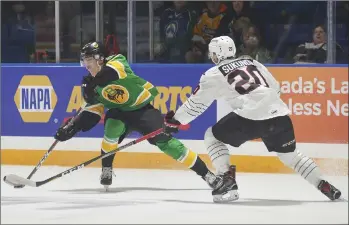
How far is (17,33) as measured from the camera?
26.9 feet

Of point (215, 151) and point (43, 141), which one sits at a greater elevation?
point (215, 151)

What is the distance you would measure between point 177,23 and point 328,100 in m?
1.36

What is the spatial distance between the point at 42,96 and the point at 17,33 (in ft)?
2.75

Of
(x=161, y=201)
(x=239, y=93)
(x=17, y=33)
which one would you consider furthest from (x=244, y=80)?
(x=17, y=33)

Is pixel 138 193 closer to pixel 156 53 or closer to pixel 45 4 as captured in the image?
pixel 156 53

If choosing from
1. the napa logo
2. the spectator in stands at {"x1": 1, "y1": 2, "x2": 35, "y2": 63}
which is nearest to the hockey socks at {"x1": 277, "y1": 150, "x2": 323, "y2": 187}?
the napa logo

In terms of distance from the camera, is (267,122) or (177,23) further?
(177,23)

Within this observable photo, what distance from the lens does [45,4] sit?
26.6 ft

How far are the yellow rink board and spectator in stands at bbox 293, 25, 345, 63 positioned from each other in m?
0.74

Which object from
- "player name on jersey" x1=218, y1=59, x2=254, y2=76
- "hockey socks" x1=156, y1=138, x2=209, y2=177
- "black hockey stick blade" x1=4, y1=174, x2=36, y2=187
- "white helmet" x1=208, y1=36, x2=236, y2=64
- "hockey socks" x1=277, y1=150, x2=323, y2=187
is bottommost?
"black hockey stick blade" x1=4, y1=174, x2=36, y2=187

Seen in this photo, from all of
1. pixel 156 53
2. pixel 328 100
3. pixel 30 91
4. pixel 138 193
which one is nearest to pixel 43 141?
pixel 30 91

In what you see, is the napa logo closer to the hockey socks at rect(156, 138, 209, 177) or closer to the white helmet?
the hockey socks at rect(156, 138, 209, 177)

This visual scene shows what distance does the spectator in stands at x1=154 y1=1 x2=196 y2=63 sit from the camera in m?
7.70

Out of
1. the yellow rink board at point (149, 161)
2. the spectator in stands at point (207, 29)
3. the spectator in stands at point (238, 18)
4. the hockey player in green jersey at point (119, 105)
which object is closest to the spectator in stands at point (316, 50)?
the spectator in stands at point (238, 18)
